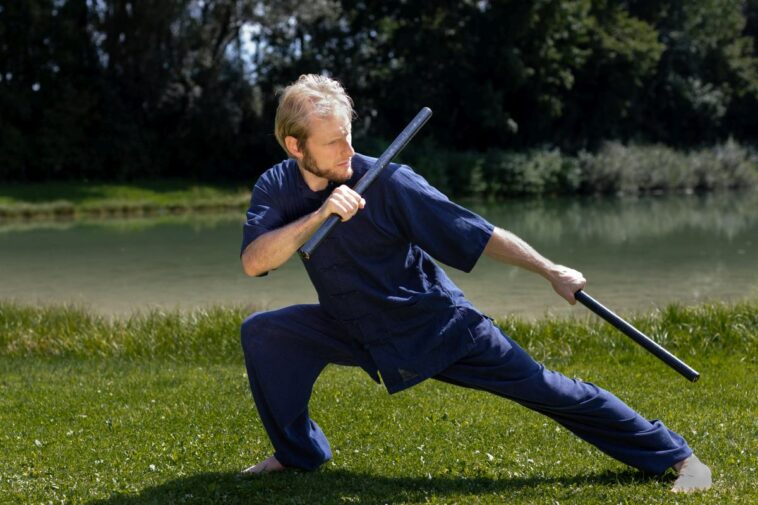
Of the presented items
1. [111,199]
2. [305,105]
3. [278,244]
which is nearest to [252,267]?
[278,244]

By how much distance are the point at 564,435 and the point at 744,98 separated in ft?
175

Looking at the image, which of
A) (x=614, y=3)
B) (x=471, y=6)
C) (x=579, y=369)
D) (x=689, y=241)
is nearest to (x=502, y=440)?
(x=579, y=369)

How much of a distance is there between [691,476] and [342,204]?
6.94 ft

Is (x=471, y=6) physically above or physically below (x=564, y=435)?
above

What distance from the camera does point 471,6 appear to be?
4341cm

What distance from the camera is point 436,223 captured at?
4457 millimetres

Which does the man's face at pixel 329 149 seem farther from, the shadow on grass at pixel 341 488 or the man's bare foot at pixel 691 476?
the man's bare foot at pixel 691 476

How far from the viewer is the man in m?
4.41

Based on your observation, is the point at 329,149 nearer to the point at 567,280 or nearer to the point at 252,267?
the point at 252,267

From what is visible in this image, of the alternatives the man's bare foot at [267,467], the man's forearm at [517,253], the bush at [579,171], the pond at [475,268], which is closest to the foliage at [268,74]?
the bush at [579,171]

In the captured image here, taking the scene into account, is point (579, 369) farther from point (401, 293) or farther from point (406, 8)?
point (406, 8)

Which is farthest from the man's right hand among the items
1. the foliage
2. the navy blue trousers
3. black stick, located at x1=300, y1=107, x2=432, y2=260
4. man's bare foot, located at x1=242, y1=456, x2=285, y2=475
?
the foliage

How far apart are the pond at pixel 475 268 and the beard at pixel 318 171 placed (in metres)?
5.86

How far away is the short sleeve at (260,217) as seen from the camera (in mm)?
4453
